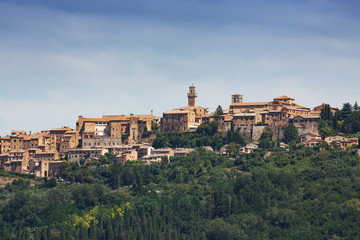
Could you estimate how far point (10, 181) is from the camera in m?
98.6

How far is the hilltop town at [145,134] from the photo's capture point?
101m

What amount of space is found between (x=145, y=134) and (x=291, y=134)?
21.6 meters

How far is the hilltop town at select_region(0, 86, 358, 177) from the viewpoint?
101 metres

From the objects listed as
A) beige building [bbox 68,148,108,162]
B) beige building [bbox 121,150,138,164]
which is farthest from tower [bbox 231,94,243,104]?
beige building [bbox 68,148,108,162]

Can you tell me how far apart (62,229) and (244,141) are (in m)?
30.8

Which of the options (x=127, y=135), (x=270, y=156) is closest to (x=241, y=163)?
(x=270, y=156)

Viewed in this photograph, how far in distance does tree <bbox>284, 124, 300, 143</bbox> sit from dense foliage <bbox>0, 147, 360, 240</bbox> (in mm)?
3299

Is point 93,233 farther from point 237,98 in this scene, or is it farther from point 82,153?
point 237,98

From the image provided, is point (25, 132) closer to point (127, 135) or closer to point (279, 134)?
point (127, 135)

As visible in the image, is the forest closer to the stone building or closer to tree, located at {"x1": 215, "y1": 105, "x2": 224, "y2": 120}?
tree, located at {"x1": 215, "y1": 105, "x2": 224, "y2": 120}

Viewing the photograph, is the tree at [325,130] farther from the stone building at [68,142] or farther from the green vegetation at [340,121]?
the stone building at [68,142]

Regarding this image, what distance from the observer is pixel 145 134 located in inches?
4294

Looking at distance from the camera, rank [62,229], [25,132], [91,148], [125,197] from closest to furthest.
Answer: [62,229], [125,197], [91,148], [25,132]

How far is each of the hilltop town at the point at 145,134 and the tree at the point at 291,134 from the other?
694 mm
